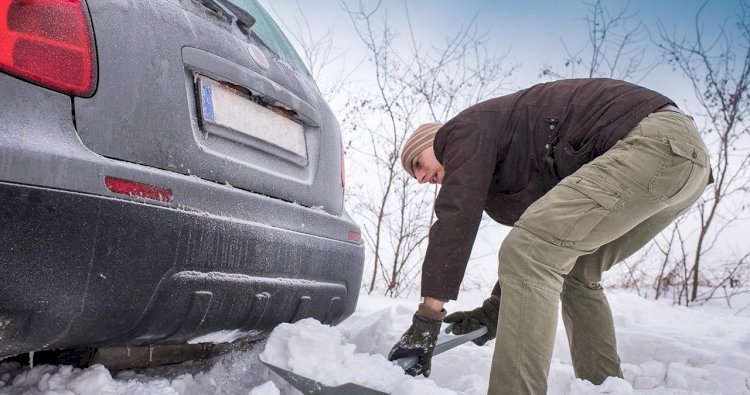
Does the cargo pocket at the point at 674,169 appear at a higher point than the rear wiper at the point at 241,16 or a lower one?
lower

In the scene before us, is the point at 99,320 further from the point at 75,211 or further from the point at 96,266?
the point at 75,211

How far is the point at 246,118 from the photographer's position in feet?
5.40

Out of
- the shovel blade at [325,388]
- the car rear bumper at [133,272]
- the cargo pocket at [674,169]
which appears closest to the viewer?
the car rear bumper at [133,272]

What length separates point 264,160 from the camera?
5.57 ft

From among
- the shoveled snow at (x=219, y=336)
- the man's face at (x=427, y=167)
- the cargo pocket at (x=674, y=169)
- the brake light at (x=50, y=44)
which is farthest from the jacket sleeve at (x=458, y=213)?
the brake light at (x=50, y=44)

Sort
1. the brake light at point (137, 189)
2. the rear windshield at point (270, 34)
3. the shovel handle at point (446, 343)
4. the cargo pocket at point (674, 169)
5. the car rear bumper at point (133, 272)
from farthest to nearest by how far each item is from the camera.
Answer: the rear windshield at point (270, 34)
the shovel handle at point (446, 343)
the cargo pocket at point (674, 169)
the brake light at point (137, 189)
the car rear bumper at point (133, 272)

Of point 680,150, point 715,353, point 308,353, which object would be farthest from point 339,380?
point 715,353

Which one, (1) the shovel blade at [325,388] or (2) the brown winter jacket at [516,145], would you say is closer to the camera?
(1) the shovel blade at [325,388]

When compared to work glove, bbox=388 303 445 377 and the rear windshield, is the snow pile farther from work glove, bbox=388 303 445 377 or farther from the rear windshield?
the rear windshield

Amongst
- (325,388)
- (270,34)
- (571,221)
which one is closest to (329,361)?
(325,388)

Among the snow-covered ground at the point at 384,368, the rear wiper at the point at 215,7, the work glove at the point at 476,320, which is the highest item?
the rear wiper at the point at 215,7

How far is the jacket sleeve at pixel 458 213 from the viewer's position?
65.7 inches

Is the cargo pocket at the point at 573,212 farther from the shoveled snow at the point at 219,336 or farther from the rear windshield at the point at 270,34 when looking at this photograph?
the rear windshield at the point at 270,34

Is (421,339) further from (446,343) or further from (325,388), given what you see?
(325,388)
